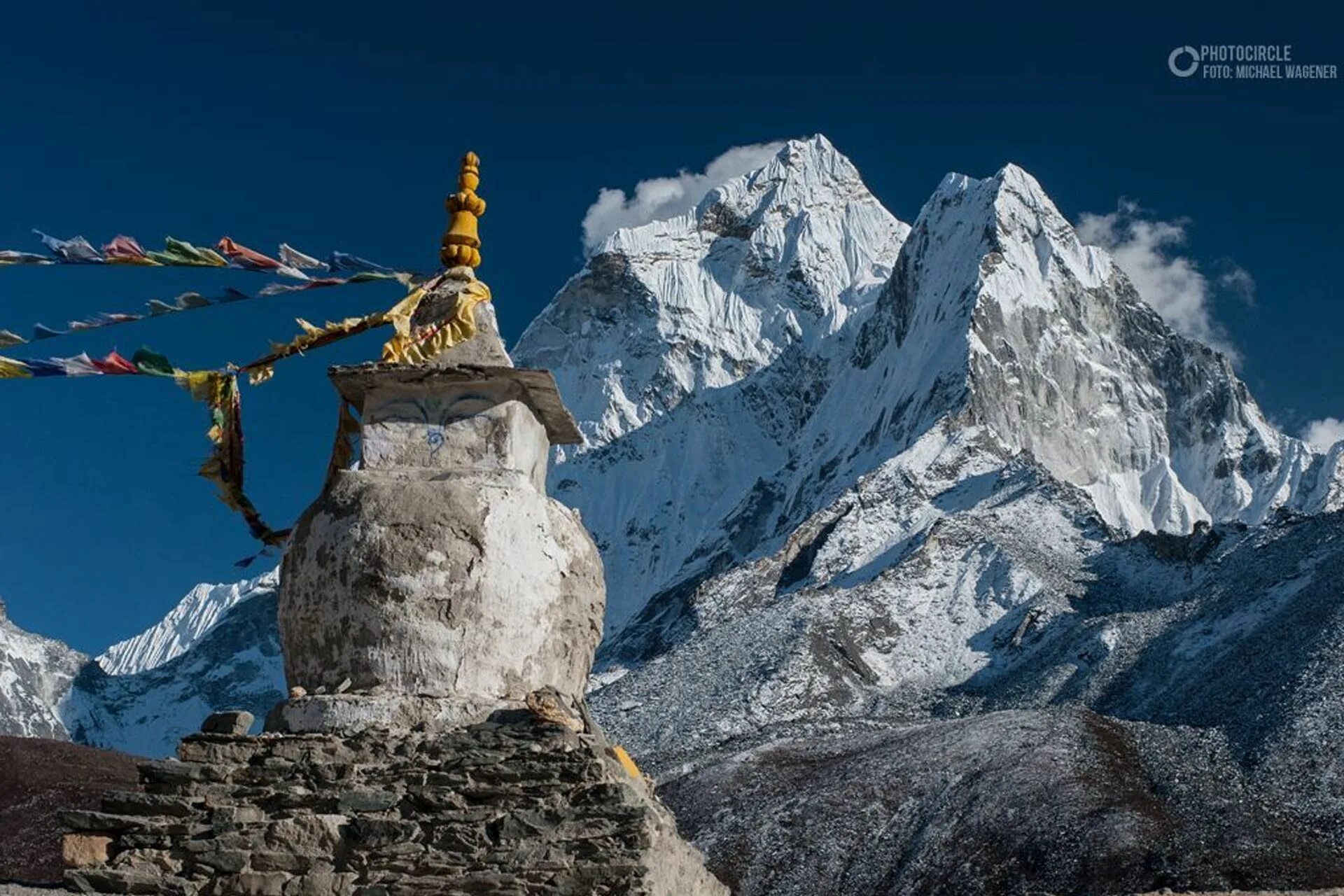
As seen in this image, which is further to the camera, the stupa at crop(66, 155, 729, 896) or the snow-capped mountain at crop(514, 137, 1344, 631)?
the snow-capped mountain at crop(514, 137, 1344, 631)

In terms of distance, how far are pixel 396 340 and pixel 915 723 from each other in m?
31.8

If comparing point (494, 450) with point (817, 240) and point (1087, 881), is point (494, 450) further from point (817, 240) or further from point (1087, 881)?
point (817, 240)

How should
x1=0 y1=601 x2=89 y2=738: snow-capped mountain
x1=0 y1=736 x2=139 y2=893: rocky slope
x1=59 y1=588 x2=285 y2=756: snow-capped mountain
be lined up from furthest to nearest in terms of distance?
x1=59 y1=588 x2=285 y2=756: snow-capped mountain
x1=0 y1=601 x2=89 y2=738: snow-capped mountain
x1=0 y1=736 x2=139 y2=893: rocky slope

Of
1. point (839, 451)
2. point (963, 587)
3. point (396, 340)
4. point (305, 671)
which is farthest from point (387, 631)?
point (839, 451)

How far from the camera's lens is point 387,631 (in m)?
7.77

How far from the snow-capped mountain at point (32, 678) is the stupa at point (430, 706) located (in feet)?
355

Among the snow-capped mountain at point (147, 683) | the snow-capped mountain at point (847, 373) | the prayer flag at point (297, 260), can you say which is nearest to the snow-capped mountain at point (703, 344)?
the snow-capped mountain at point (847, 373)

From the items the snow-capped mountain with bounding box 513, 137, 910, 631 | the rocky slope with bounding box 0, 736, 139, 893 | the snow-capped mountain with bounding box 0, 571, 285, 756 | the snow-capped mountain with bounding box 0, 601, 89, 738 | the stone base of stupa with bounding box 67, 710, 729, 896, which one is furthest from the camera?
the snow-capped mountain with bounding box 513, 137, 910, 631

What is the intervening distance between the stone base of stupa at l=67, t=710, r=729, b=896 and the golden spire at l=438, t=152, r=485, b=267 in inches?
122

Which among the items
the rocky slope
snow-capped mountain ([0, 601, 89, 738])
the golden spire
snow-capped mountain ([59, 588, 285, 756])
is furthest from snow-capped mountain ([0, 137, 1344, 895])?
the golden spire

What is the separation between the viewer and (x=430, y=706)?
24.9 ft

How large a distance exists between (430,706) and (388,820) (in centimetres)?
71

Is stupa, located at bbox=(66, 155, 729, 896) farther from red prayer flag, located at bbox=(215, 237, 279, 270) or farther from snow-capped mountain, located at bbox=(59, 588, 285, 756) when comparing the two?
snow-capped mountain, located at bbox=(59, 588, 285, 756)

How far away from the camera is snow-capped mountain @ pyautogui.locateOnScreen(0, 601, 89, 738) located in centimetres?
11550
